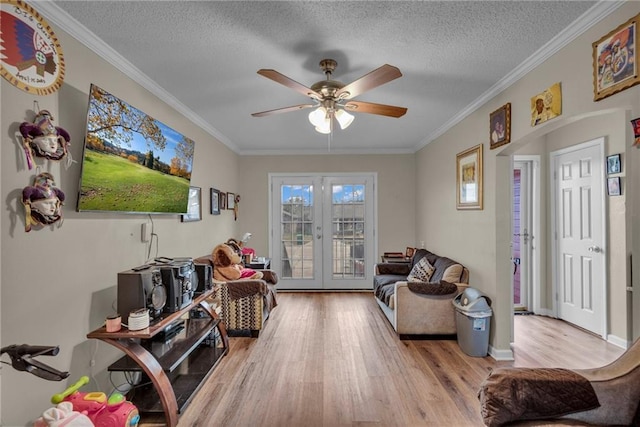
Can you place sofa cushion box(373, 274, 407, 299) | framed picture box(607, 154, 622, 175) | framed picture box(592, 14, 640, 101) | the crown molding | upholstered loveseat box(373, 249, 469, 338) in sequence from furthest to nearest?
sofa cushion box(373, 274, 407, 299), upholstered loveseat box(373, 249, 469, 338), framed picture box(607, 154, 622, 175), the crown molding, framed picture box(592, 14, 640, 101)

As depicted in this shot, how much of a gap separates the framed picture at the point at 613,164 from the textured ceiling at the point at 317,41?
51.5 inches

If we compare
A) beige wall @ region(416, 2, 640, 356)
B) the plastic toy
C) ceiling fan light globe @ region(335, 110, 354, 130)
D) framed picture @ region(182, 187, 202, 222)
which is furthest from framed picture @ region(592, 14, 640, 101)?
framed picture @ region(182, 187, 202, 222)

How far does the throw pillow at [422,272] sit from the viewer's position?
12.2ft

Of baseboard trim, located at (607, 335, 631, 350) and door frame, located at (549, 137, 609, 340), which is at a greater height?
door frame, located at (549, 137, 609, 340)

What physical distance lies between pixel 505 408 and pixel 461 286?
2032 mm

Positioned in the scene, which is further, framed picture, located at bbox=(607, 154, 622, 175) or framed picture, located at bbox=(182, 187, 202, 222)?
framed picture, located at bbox=(182, 187, 202, 222)

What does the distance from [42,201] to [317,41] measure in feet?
5.99

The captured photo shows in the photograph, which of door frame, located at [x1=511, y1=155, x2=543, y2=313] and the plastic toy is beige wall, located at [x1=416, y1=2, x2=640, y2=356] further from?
the plastic toy

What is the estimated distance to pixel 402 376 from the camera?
2471 mm

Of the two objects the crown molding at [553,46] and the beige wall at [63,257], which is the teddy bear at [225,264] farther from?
the crown molding at [553,46]

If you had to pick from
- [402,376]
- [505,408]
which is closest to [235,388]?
[402,376]

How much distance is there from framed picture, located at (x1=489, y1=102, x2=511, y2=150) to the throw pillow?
5.40 ft

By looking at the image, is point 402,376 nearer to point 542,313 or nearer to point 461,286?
point 461,286

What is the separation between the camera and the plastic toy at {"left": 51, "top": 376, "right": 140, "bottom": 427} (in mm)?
1500
